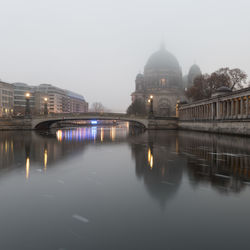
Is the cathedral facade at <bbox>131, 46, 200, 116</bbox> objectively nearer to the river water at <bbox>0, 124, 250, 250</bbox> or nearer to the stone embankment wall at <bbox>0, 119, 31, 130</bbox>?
the stone embankment wall at <bbox>0, 119, 31, 130</bbox>

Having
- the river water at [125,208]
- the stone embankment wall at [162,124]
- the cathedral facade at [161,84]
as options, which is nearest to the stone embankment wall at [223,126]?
the stone embankment wall at [162,124]

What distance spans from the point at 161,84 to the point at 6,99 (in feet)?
301

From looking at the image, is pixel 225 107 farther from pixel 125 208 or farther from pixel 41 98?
pixel 41 98

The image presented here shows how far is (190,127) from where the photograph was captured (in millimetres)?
61625

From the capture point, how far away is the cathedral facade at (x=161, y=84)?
135 meters

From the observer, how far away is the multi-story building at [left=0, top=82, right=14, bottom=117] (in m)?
111

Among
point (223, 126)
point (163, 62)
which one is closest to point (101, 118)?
point (223, 126)

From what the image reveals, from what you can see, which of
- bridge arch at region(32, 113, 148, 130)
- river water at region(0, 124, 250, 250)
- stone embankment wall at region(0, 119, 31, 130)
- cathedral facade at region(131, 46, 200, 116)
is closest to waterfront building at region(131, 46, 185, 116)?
cathedral facade at region(131, 46, 200, 116)

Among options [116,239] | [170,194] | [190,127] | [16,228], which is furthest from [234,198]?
[190,127]

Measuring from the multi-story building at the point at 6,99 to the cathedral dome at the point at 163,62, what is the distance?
8640 centimetres

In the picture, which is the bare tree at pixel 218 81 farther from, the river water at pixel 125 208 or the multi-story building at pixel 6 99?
the multi-story building at pixel 6 99

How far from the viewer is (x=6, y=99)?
11562cm

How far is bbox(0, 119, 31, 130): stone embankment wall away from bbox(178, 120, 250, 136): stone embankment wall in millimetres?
44808

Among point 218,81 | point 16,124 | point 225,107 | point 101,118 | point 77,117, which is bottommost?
point 16,124
